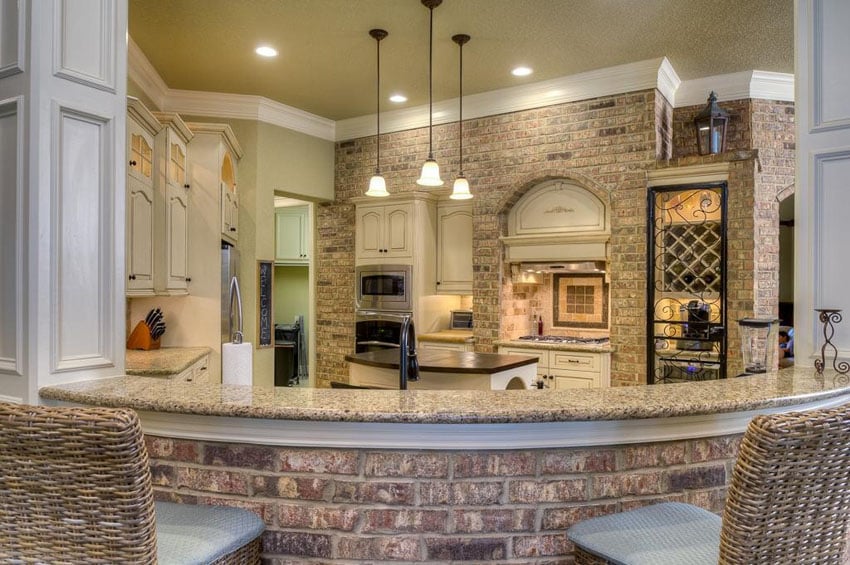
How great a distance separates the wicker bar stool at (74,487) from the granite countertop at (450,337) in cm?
432

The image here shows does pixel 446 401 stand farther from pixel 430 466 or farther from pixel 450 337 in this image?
pixel 450 337

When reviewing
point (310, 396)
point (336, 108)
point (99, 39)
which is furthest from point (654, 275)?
point (99, 39)

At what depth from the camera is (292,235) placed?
7.78 meters

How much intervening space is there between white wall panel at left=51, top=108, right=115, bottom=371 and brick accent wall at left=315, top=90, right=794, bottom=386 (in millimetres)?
3711

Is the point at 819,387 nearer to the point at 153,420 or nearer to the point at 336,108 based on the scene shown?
the point at 153,420

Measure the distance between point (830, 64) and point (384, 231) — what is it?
4.14m

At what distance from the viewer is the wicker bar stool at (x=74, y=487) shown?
3.41 feet

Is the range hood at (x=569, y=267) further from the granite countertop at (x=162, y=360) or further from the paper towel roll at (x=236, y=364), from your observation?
the paper towel roll at (x=236, y=364)

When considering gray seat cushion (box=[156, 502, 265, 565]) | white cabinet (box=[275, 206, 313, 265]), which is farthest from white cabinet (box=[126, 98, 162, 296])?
white cabinet (box=[275, 206, 313, 265])

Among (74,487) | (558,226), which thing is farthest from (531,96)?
(74,487)

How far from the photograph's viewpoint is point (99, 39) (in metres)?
1.90

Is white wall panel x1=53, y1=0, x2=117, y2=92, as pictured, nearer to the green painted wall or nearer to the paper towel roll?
the paper towel roll

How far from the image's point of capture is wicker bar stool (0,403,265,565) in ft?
3.41

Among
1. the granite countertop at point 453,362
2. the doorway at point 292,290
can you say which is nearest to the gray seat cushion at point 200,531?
the granite countertop at point 453,362
